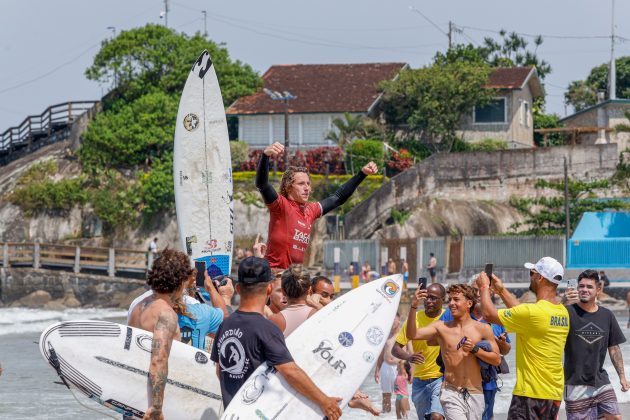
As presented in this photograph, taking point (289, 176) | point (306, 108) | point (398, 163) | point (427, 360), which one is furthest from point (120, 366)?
point (306, 108)

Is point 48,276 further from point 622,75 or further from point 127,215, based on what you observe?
point 622,75

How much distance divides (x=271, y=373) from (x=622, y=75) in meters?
64.9

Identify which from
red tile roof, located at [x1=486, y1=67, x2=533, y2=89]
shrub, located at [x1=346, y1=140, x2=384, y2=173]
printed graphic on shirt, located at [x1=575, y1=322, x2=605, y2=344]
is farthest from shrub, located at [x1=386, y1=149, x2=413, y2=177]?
printed graphic on shirt, located at [x1=575, y1=322, x2=605, y2=344]

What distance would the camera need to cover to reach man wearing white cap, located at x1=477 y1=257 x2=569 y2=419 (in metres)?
9.12

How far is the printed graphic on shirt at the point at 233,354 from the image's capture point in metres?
7.29

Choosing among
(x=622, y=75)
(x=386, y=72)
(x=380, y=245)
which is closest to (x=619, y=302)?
(x=380, y=245)

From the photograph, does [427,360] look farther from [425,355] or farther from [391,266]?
[391,266]

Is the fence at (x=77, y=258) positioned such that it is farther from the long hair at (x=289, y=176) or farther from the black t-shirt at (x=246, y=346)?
the black t-shirt at (x=246, y=346)

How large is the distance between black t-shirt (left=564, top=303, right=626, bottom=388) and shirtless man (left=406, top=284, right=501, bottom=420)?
66 cm

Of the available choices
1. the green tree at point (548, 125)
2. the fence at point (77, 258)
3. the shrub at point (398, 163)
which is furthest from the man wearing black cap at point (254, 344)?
the green tree at point (548, 125)

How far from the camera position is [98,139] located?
169 ft

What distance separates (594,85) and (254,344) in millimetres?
67187

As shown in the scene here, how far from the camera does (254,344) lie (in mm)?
7258

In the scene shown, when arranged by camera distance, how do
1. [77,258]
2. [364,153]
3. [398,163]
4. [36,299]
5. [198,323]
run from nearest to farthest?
[198,323] < [36,299] < [77,258] < [364,153] < [398,163]
